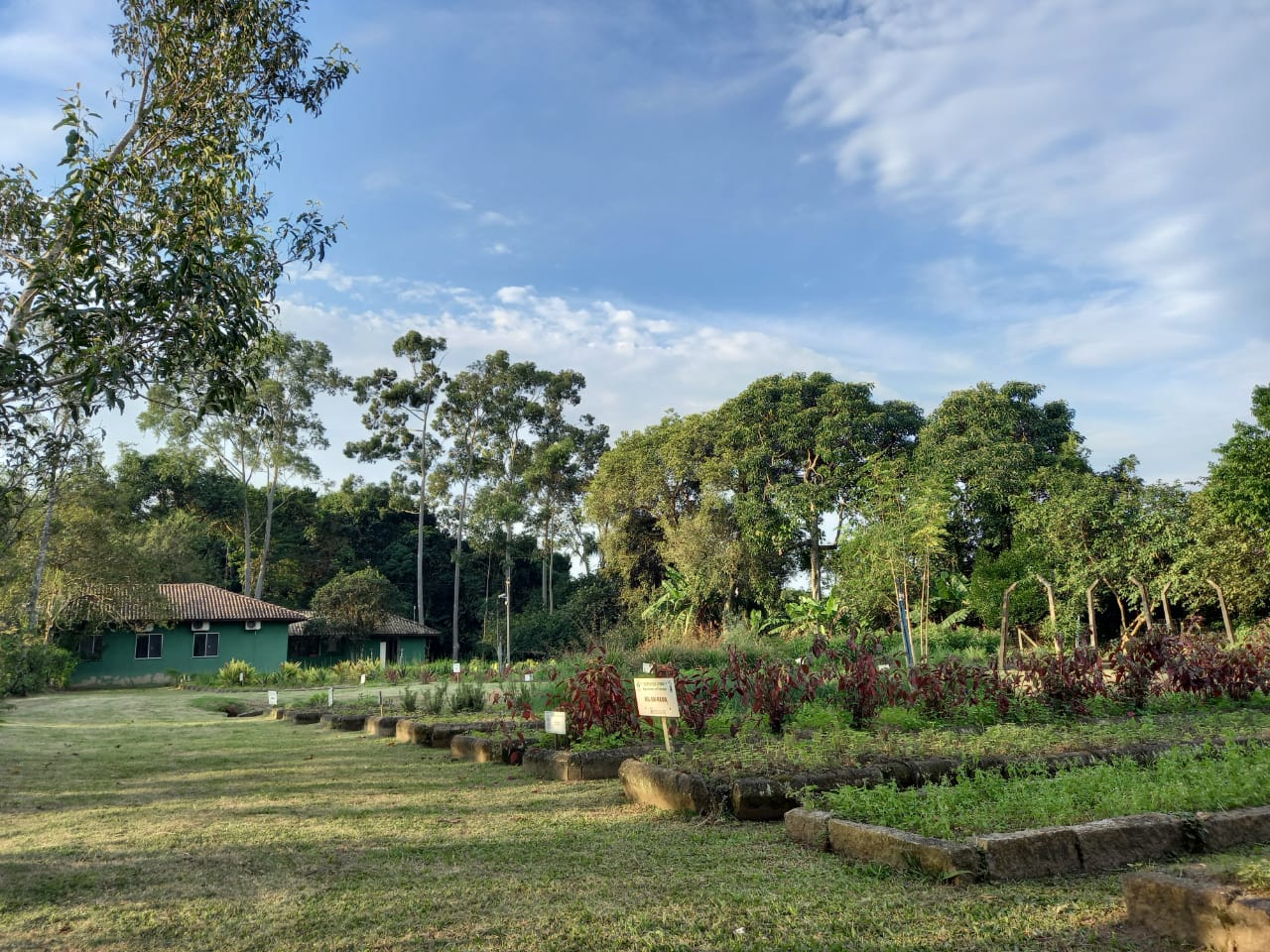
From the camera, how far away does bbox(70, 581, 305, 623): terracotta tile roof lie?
1062 inches

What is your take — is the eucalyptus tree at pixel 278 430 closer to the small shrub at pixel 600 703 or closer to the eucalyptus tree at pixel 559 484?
the eucalyptus tree at pixel 559 484

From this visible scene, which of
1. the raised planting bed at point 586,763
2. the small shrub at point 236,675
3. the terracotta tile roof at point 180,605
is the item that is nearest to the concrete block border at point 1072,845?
the raised planting bed at point 586,763

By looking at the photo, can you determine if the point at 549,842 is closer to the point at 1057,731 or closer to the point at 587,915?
the point at 587,915

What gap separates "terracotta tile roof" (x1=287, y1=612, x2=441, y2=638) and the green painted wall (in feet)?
3.51

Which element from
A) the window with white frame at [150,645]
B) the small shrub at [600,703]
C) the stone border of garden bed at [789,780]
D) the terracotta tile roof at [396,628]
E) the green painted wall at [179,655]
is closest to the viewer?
the stone border of garden bed at [789,780]

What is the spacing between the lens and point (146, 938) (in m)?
3.24

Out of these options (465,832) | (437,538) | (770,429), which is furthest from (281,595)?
(465,832)

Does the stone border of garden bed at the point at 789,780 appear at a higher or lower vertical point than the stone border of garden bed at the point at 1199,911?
lower

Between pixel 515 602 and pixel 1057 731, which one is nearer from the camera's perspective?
pixel 1057 731

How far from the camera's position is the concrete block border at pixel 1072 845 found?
3.37 m

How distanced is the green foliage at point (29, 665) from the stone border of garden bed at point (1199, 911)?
20.4m

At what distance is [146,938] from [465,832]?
1965 mm

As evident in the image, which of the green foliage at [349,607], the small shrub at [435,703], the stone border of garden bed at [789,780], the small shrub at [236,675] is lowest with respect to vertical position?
the small shrub at [236,675]

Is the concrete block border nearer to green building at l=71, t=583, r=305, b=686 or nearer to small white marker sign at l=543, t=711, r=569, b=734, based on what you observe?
small white marker sign at l=543, t=711, r=569, b=734
